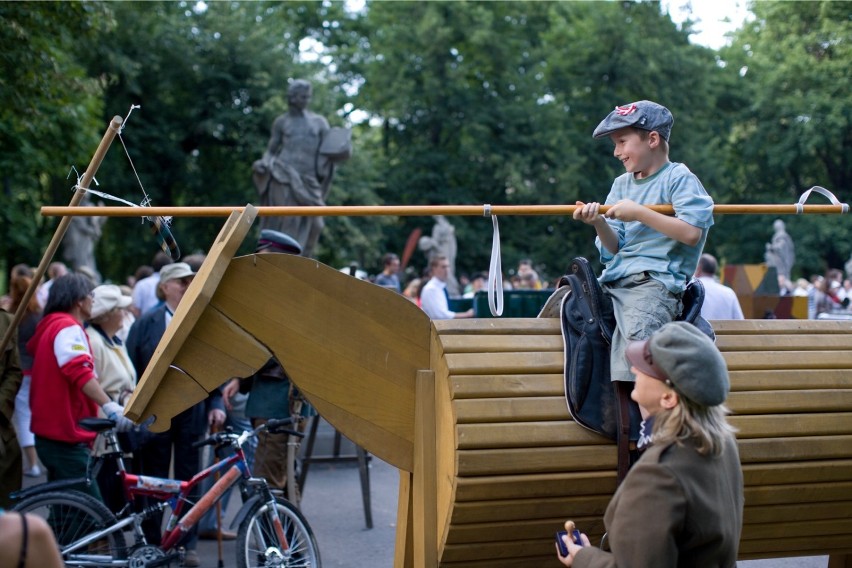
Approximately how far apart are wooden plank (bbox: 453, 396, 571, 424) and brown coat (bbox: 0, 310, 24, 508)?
326cm

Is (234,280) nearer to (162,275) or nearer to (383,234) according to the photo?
(162,275)

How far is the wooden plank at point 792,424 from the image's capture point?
13.9ft

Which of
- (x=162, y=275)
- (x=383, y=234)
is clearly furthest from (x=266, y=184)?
(x=383, y=234)

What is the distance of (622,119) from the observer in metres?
4.26

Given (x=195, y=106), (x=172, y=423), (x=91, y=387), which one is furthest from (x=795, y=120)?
(x=91, y=387)

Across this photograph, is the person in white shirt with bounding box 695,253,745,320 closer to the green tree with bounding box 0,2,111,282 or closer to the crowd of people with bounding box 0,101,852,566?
the crowd of people with bounding box 0,101,852,566

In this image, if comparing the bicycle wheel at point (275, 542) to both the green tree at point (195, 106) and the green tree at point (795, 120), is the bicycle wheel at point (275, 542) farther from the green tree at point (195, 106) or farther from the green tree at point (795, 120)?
the green tree at point (795, 120)

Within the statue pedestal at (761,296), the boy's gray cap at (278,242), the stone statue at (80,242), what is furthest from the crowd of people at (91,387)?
the stone statue at (80,242)

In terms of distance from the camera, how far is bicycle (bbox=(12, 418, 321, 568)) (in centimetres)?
552

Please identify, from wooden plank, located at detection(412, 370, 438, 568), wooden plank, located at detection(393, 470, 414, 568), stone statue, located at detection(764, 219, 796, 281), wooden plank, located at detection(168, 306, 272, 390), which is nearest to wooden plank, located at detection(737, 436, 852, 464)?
wooden plank, located at detection(412, 370, 438, 568)

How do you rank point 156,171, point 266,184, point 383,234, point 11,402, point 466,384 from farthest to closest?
1. point 383,234
2. point 156,171
3. point 266,184
4. point 11,402
5. point 466,384

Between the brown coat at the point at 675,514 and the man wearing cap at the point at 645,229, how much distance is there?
1342 millimetres

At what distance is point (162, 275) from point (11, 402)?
1.50 metres

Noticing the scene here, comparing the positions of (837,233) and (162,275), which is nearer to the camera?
(162,275)
